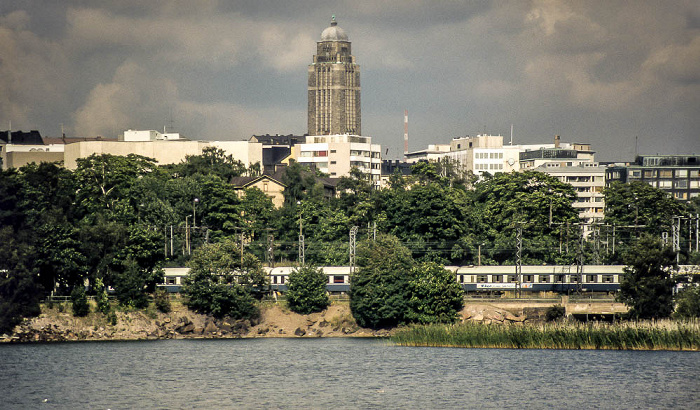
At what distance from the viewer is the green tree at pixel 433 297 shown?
105 meters

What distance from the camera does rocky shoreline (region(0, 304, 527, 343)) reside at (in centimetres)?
10312

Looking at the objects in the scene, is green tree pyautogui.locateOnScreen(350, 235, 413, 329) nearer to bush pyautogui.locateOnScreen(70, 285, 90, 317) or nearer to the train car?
the train car

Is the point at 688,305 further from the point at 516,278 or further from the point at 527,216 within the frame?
the point at 527,216

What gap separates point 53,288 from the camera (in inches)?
4353

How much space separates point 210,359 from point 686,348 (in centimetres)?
3730

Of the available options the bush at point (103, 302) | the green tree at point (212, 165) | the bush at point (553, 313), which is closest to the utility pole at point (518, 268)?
the bush at point (553, 313)

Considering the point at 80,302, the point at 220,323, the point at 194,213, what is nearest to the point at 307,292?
the point at 220,323

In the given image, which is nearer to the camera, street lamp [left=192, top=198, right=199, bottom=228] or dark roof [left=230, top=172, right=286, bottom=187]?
street lamp [left=192, top=198, right=199, bottom=228]

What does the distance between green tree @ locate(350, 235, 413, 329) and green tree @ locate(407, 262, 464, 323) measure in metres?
0.99

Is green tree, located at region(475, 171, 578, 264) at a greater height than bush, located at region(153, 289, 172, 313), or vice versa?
green tree, located at region(475, 171, 578, 264)

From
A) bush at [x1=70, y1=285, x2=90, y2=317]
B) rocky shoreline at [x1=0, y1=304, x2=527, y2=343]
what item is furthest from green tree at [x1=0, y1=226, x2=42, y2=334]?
bush at [x1=70, y1=285, x2=90, y2=317]

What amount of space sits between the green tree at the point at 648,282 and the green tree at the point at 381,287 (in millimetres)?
21736

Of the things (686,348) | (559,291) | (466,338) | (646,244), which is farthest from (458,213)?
(686,348)

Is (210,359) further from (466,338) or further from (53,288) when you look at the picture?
(53,288)
